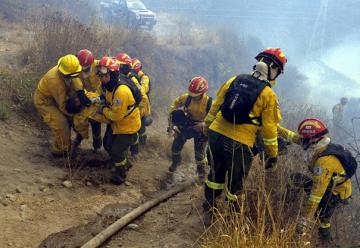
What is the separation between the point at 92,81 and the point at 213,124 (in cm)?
287

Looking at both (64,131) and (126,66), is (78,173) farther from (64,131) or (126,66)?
(126,66)

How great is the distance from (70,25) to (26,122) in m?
3.37

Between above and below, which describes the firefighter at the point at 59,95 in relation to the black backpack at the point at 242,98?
below

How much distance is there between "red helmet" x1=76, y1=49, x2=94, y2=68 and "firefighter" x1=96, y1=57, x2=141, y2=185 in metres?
0.67

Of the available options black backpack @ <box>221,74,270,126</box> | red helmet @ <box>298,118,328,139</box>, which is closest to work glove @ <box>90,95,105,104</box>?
black backpack @ <box>221,74,270,126</box>

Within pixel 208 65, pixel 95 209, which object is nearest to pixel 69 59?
pixel 95 209

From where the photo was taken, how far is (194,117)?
22.5 ft

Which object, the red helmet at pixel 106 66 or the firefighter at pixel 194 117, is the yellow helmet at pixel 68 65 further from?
the firefighter at pixel 194 117

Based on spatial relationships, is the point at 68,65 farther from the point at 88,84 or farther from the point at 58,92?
the point at 88,84

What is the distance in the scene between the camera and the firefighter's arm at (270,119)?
4.17 m

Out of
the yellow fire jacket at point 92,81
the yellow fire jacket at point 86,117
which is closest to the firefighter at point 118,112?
the yellow fire jacket at point 86,117

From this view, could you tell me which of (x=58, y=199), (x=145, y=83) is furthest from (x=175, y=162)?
(x=58, y=199)

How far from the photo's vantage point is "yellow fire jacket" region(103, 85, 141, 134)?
5.43 meters

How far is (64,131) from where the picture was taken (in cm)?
616
